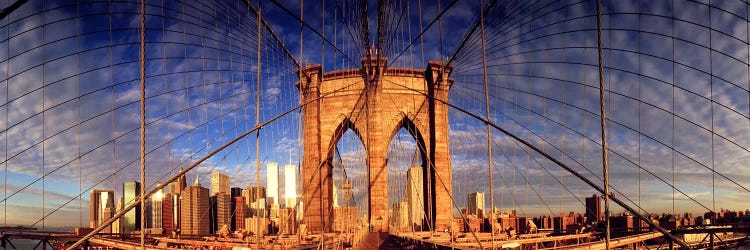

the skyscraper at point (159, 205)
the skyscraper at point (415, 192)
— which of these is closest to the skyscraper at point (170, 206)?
the skyscraper at point (159, 205)

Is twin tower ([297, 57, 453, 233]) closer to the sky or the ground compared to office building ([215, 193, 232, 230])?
closer to the sky

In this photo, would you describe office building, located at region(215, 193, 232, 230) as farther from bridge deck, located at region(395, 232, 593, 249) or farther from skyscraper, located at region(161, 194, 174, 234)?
bridge deck, located at region(395, 232, 593, 249)

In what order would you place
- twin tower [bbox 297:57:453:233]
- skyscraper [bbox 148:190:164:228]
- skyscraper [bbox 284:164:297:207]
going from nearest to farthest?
skyscraper [bbox 148:190:164:228], skyscraper [bbox 284:164:297:207], twin tower [bbox 297:57:453:233]

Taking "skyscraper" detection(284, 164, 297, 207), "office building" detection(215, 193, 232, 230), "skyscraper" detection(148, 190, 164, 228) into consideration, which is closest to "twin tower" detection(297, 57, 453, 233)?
"skyscraper" detection(284, 164, 297, 207)

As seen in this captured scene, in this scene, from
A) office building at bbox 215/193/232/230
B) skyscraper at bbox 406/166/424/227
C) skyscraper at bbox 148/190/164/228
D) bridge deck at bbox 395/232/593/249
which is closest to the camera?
skyscraper at bbox 148/190/164/228

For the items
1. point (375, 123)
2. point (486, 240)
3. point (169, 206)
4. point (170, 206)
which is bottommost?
point (486, 240)

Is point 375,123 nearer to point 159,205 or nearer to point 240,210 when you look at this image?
point 159,205

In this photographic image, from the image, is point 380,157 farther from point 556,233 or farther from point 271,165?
point 556,233

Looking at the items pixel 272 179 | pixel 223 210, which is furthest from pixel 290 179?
pixel 223 210

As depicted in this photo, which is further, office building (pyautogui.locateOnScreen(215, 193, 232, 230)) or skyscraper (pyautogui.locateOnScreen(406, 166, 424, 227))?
skyscraper (pyautogui.locateOnScreen(406, 166, 424, 227))
